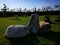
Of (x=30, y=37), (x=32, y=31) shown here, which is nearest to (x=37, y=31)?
(x=32, y=31)

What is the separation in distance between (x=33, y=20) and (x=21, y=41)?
2484 mm

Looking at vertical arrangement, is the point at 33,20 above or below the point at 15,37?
above

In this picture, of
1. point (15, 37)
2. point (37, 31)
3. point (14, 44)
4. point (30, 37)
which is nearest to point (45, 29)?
point (37, 31)

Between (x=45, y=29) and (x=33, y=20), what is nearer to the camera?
(x=33, y=20)

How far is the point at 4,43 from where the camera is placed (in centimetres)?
902

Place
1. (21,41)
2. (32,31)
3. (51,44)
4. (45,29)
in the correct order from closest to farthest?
(51,44) < (21,41) < (32,31) < (45,29)

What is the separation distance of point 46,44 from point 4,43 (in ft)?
8.03

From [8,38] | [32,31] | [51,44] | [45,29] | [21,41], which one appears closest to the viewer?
[51,44]

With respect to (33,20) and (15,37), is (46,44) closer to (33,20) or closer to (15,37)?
(15,37)

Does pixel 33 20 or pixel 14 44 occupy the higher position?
pixel 33 20

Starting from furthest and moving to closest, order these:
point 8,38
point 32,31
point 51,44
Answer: point 32,31 < point 8,38 < point 51,44

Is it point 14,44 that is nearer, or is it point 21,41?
point 14,44

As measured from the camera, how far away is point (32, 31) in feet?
36.2

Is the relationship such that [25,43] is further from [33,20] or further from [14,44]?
[33,20]
